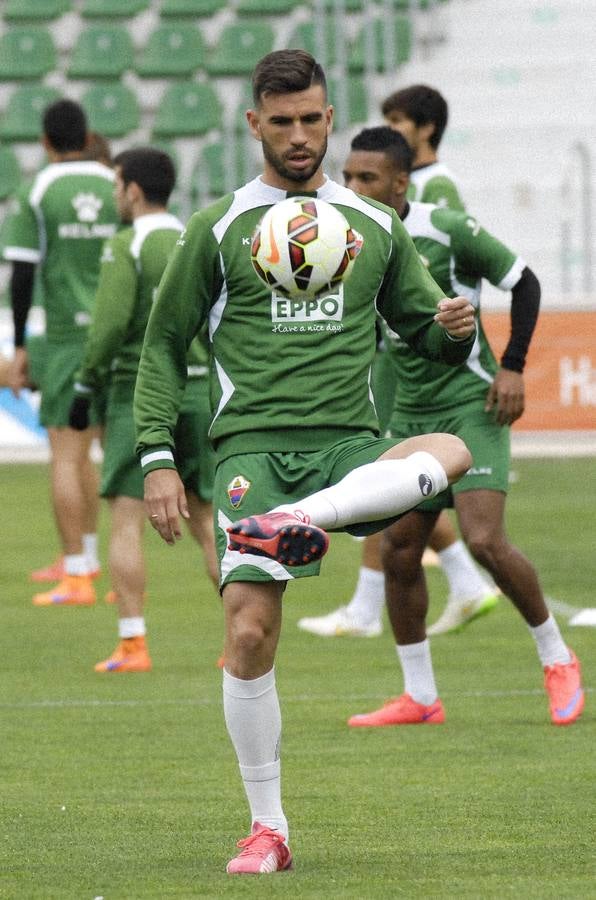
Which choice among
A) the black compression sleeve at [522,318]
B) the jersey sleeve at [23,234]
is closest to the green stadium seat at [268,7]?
the jersey sleeve at [23,234]

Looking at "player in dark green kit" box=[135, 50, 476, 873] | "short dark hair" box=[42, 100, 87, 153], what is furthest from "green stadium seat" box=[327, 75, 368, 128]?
"player in dark green kit" box=[135, 50, 476, 873]

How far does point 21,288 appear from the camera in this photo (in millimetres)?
A: 9531

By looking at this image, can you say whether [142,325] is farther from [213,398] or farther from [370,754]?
[213,398]

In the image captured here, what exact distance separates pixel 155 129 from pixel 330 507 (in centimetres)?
1714

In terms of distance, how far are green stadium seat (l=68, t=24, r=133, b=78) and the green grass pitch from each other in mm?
12617

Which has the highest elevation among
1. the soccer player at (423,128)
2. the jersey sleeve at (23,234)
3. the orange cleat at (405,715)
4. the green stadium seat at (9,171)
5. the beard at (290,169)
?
the beard at (290,169)

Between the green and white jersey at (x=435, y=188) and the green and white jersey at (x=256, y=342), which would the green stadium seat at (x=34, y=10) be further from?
the green and white jersey at (x=256, y=342)

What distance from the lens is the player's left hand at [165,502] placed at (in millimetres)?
4383

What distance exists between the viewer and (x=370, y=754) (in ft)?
19.7

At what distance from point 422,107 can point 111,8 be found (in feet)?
47.5

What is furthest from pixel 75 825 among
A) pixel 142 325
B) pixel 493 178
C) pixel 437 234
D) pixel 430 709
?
pixel 493 178

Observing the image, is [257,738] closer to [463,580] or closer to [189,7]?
[463,580]

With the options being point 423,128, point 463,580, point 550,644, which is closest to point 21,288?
point 423,128

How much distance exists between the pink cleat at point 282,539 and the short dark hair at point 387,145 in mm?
2829
